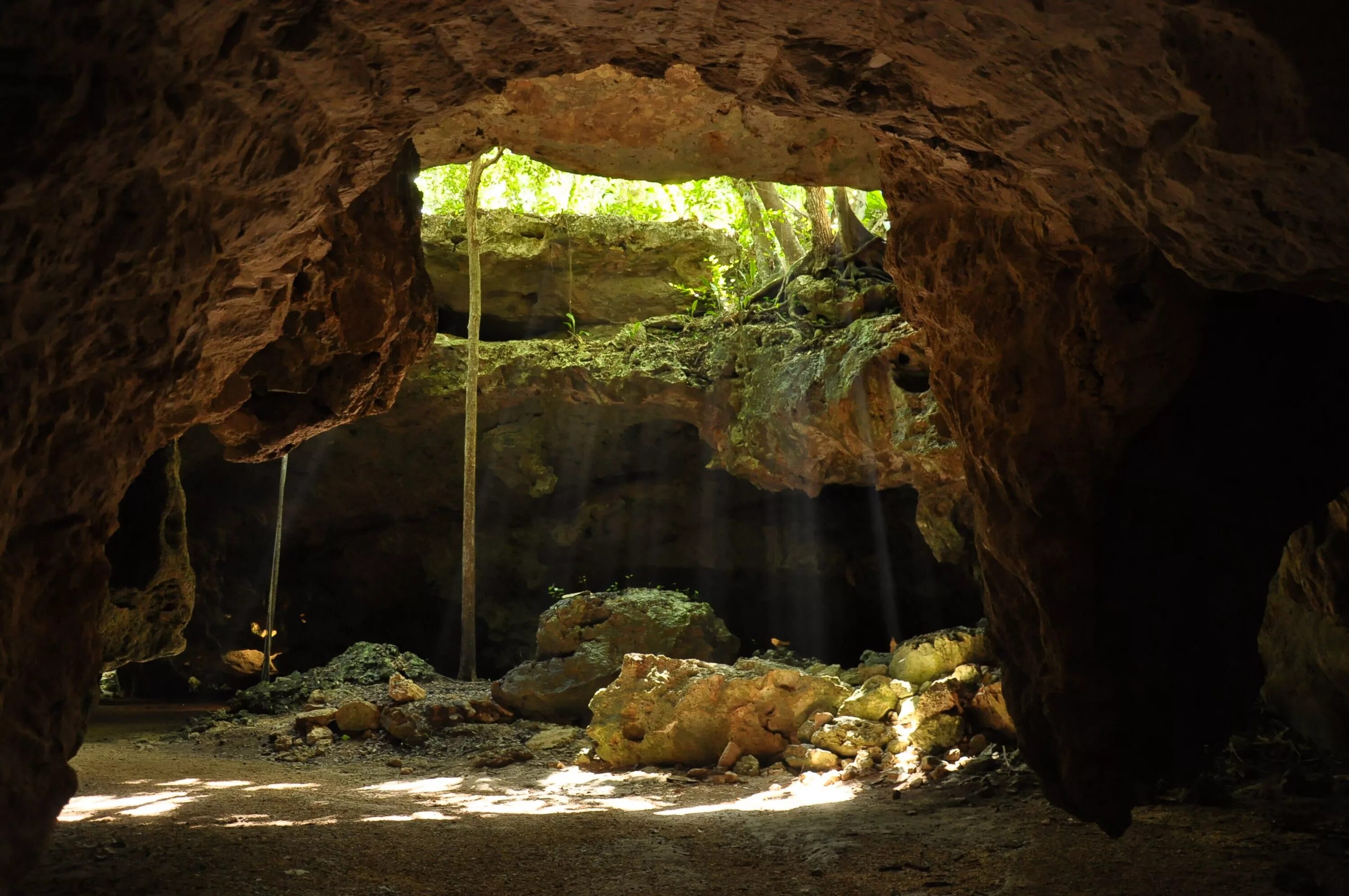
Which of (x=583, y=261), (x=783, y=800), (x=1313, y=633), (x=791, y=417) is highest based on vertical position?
(x=583, y=261)

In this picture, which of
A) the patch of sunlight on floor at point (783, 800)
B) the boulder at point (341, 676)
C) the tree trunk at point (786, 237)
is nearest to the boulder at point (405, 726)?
the boulder at point (341, 676)

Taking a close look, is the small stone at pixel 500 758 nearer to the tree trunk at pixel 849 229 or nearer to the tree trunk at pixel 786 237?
the tree trunk at pixel 849 229

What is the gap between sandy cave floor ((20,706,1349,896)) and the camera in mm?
3754

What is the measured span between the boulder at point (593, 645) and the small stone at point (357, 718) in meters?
1.35

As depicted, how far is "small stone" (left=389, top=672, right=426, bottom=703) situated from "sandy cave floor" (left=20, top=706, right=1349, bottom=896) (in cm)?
286

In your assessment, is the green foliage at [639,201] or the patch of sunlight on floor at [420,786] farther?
the green foliage at [639,201]

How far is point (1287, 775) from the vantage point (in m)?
4.82

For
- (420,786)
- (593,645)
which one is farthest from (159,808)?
(593,645)

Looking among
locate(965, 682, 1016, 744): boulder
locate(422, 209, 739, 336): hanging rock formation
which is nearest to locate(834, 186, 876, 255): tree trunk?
locate(422, 209, 739, 336): hanging rock formation

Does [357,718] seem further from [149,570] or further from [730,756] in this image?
[730,756]

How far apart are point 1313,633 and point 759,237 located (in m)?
8.26

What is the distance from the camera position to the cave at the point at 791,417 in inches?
95.3

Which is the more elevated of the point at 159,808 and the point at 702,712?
the point at 702,712

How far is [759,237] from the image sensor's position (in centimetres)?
1213
